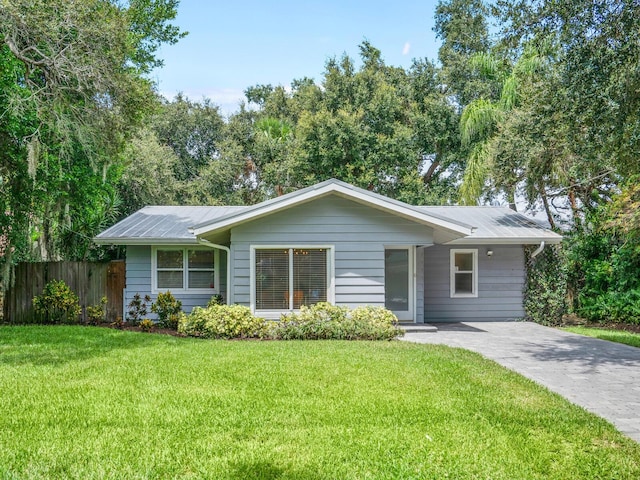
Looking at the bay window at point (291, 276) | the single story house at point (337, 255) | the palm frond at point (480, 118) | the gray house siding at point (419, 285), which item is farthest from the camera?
the palm frond at point (480, 118)

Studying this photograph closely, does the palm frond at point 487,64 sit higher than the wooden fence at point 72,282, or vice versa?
the palm frond at point 487,64

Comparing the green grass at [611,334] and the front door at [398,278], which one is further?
the front door at [398,278]

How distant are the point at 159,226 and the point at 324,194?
5.30 m

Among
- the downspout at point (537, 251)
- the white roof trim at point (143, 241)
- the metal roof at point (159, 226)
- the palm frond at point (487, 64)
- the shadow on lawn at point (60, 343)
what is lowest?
the shadow on lawn at point (60, 343)

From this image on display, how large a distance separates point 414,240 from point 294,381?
18.5 ft

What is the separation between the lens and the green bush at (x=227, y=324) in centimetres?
1006

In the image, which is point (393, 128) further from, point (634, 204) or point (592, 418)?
point (592, 418)

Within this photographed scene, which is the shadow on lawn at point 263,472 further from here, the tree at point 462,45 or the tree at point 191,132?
the tree at point 191,132

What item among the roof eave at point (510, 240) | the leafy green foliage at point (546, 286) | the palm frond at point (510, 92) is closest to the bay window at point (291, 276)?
the roof eave at point (510, 240)

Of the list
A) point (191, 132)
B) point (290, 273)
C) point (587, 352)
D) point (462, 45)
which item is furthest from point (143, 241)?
point (191, 132)

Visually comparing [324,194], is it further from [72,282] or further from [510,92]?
[510,92]

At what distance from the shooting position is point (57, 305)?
12570 mm

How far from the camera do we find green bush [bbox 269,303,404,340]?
9.87m

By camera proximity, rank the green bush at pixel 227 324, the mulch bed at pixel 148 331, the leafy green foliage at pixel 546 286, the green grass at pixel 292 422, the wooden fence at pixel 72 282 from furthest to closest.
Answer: the leafy green foliage at pixel 546 286, the wooden fence at pixel 72 282, the mulch bed at pixel 148 331, the green bush at pixel 227 324, the green grass at pixel 292 422
